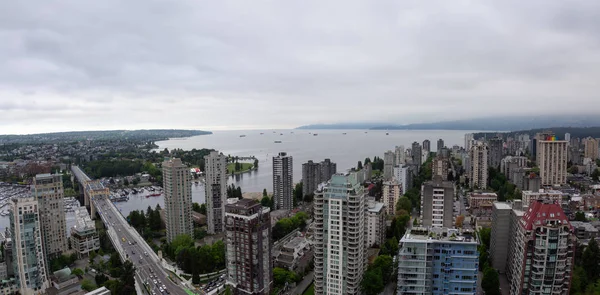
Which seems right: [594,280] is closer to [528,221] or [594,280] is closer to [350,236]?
[528,221]

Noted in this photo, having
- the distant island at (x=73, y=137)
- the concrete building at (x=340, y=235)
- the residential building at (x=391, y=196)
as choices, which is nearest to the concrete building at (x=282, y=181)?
the residential building at (x=391, y=196)

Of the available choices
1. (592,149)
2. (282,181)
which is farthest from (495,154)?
(282,181)

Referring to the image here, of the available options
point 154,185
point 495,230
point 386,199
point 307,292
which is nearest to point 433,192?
point 495,230

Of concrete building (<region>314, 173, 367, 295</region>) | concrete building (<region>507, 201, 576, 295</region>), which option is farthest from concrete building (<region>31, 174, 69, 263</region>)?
concrete building (<region>507, 201, 576, 295</region>)

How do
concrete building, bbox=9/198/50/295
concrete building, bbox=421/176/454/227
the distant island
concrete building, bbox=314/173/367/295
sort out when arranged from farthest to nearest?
the distant island < concrete building, bbox=421/176/454/227 < concrete building, bbox=9/198/50/295 < concrete building, bbox=314/173/367/295

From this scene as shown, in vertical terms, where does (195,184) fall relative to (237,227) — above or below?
below

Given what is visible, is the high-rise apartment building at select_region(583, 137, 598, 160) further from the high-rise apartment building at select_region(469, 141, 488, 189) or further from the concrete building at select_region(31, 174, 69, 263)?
the concrete building at select_region(31, 174, 69, 263)

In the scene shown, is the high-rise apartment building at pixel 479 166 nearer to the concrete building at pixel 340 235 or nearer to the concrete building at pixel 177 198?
the concrete building at pixel 340 235
